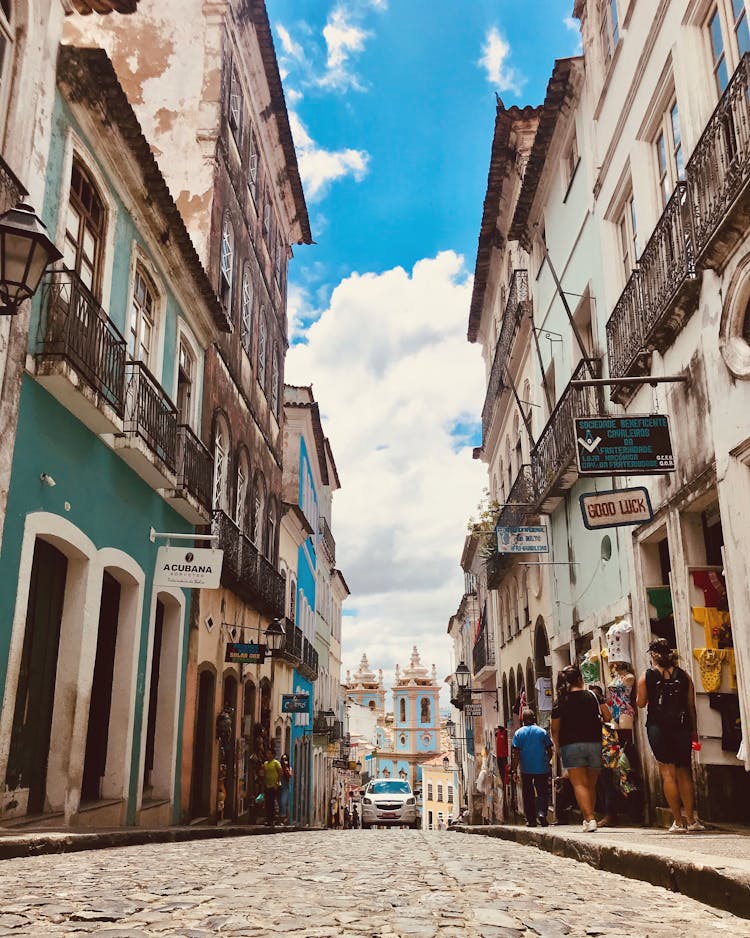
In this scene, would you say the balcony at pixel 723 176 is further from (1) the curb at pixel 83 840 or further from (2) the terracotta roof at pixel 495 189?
(2) the terracotta roof at pixel 495 189

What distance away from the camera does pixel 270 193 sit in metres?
24.3

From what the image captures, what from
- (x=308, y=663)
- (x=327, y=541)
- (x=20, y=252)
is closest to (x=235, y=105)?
(x=20, y=252)

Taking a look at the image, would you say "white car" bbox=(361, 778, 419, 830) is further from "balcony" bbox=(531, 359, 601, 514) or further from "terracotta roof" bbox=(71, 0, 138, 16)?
"terracotta roof" bbox=(71, 0, 138, 16)

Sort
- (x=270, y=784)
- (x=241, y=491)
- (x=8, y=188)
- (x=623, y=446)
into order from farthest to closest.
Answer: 1. (x=241, y=491)
2. (x=270, y=784)
3. (x=623, y=446)
4. (x=8, y=188)

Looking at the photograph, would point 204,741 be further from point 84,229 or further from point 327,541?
point 327,541

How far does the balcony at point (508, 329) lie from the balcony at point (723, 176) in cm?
1011

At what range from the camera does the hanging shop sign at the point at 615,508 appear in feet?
31.5

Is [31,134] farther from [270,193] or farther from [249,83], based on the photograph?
[270,193]

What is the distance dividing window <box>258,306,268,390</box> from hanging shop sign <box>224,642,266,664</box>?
7.21 meters

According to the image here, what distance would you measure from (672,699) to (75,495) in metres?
6.13

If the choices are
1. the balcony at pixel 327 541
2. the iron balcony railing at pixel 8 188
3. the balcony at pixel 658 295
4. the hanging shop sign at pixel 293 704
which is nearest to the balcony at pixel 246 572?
the hanging shop sign at pixel 293 704

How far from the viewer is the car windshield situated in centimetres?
3112

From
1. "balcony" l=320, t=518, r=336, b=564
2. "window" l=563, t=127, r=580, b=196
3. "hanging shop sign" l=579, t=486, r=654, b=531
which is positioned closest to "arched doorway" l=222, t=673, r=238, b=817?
"hanging shop sign" l=579, t=486, r=654, b=531

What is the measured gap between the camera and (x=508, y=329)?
20516 mm
